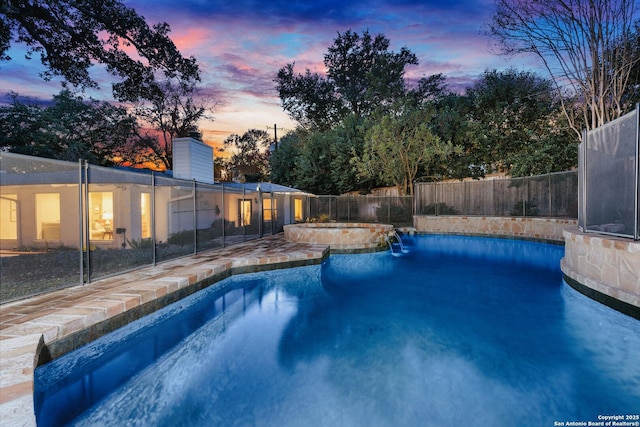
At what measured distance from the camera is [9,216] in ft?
30.3

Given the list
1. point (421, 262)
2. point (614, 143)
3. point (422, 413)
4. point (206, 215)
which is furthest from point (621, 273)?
point (206, 215)

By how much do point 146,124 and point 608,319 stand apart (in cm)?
2454

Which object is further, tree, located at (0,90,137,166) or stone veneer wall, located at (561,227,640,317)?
tree, located at (0,90,137,166)

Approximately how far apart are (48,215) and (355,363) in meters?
10.7

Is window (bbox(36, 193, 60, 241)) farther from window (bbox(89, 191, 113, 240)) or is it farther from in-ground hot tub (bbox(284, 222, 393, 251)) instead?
in-ground hot tub (bbox(284, 222, 393, 251))

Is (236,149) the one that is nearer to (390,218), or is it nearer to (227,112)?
(227,112)

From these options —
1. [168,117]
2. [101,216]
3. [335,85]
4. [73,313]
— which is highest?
[335,85]

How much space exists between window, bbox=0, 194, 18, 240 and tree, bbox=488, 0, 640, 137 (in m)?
17.1

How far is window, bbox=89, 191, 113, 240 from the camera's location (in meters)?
9.52

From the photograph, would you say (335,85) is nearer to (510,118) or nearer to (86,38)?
(510,118)

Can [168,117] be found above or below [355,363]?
above

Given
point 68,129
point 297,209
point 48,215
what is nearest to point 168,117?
point 68,129

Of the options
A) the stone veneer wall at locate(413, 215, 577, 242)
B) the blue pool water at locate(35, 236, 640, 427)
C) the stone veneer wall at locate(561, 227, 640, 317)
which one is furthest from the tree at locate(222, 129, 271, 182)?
the stone veneer wall at locate(561, 227, 640, 317)

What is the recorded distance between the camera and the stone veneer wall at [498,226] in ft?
35.6
